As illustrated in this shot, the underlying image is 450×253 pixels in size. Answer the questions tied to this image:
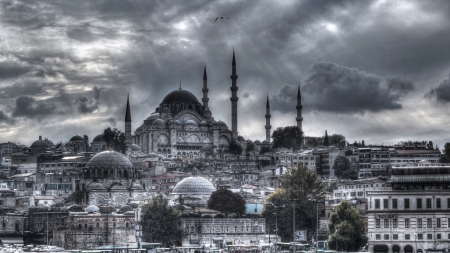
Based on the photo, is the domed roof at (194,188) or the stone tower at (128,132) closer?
the domed roof at (194,188)

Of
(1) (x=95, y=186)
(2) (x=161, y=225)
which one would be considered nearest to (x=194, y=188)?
(1) (x=95, y=186)

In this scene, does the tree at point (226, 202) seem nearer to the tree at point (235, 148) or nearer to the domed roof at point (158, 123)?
the tree at point (235, 148)

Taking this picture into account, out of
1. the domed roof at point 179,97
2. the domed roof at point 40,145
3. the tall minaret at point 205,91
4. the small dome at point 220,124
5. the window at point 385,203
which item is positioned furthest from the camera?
the domed roof at point 179,97

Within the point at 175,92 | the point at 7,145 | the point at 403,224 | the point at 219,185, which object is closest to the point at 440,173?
the point at 403,224

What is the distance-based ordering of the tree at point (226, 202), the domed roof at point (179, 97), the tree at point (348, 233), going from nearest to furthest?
the tree at point (348, 233)
the tree at point (226, 202)
the domed roof at point (179, 97)

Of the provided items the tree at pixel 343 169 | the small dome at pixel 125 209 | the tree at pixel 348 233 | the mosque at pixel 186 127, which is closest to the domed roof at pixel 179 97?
the mosque at pixel 186 127

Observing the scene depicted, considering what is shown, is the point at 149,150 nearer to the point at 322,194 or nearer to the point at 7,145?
the point at 7,145

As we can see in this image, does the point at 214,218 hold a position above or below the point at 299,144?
below

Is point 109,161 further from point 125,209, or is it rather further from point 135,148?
point 135,148
